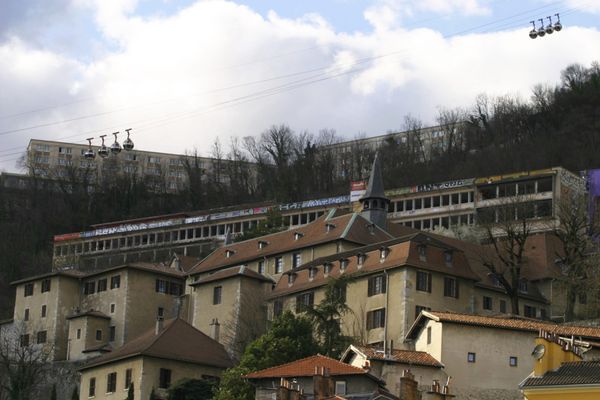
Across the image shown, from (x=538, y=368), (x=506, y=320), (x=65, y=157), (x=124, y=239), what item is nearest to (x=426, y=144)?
(x=124, y=239)

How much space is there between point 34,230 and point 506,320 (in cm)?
10088

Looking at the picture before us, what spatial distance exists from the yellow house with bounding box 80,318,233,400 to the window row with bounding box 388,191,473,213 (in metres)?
47.5

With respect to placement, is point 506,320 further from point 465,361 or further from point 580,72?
point 580,72

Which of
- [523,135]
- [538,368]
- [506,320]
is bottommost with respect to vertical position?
[538,368]

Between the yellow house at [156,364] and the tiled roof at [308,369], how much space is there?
57.7ft

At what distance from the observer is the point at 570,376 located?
1526 inches

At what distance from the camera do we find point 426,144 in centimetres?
16550

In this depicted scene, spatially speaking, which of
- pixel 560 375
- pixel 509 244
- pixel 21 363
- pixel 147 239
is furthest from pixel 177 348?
pixel 147 239

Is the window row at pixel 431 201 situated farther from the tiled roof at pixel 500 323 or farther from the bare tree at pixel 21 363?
the tiled roof at pixel 500 323

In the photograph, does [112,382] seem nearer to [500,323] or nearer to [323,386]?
[500,323]

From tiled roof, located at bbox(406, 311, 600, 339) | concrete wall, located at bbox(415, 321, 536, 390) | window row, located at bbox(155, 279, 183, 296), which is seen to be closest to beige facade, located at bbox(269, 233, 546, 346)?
tiled roof, located at bbox(406, 311, 600, 339)

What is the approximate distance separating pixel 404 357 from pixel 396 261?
17.8 m

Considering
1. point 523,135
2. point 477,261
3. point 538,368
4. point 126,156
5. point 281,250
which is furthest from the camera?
point 126,156

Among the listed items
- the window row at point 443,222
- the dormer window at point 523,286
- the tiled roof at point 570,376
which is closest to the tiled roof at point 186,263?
the window row at point 443,222
